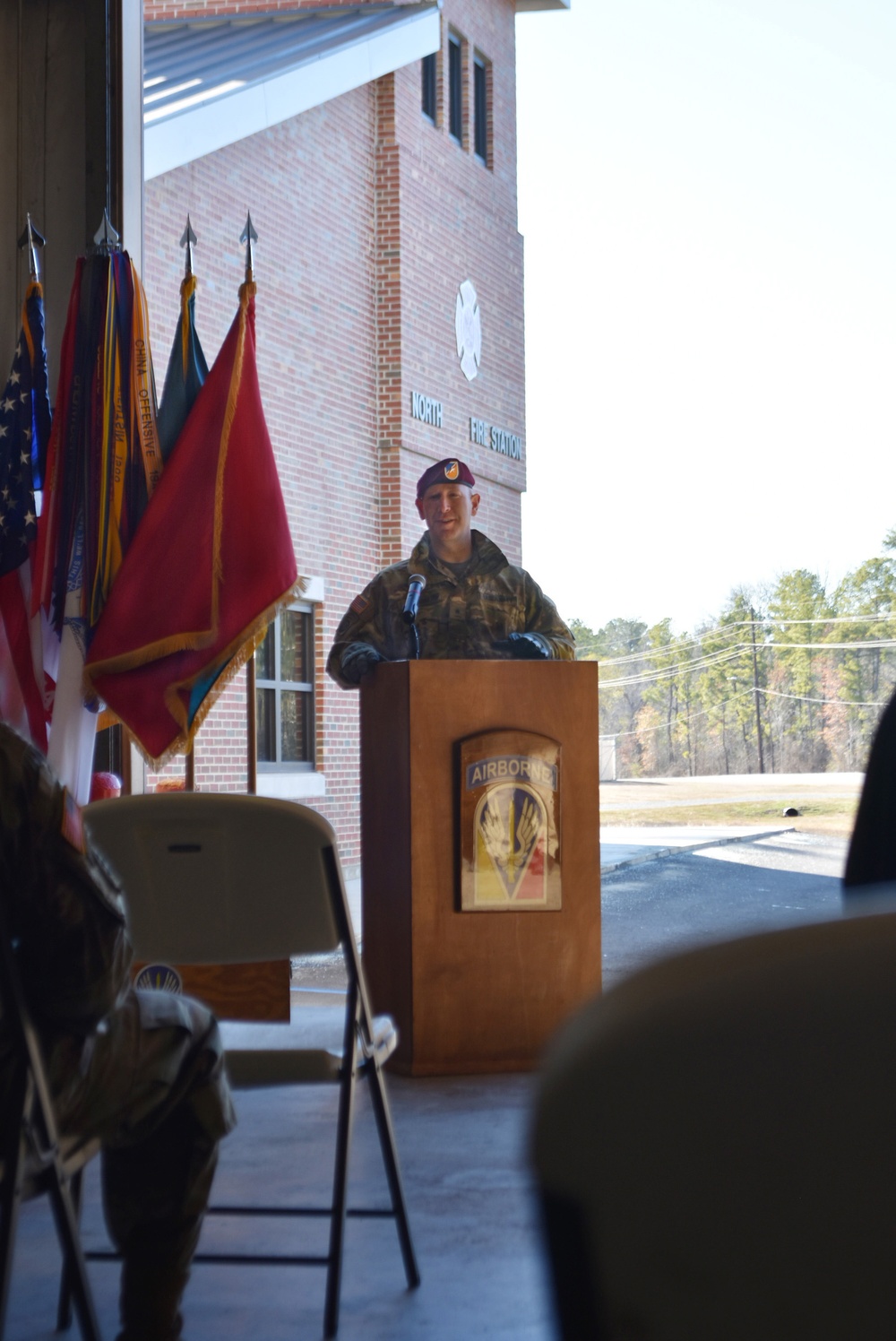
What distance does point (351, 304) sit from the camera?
1209 centimetres

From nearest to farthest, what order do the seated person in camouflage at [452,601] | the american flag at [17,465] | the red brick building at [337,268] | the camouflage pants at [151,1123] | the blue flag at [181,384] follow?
the camouflage pants at [151,1123] → the american flag at [17,465] → the blue flag at [181,384] → the seated person in camouflage at [452,601] → the red brick building at [337,268]

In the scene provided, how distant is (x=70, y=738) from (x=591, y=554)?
84.9 ft

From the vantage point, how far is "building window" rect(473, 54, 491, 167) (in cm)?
1458

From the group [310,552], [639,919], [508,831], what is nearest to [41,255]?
[508,831]

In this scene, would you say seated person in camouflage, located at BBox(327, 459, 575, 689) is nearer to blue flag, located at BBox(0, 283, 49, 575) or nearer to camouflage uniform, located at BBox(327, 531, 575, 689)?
camouflage uniform, located at BBox(327, 531, 575, 689)

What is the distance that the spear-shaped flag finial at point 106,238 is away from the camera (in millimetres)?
4184

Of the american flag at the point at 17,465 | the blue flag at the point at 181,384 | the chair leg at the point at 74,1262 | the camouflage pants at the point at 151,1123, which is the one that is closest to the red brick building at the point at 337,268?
the blue flag at the point at 181,384

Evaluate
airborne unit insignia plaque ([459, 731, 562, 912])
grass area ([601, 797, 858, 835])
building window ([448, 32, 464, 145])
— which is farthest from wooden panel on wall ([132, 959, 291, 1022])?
grass area ([601, 797, 858, 835])

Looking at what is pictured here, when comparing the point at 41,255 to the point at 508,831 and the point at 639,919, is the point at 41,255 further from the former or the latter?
the point at 639,919

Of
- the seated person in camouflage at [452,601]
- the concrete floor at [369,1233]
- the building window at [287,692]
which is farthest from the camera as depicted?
the building window at [287,692]

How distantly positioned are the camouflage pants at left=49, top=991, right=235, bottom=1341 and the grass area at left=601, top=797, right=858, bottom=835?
17016 millimetres

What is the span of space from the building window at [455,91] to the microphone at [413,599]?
36.4ft

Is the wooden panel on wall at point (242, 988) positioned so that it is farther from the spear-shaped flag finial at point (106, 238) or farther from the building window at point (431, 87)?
the building window at point (431, 87)

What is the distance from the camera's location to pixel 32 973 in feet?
5.47
